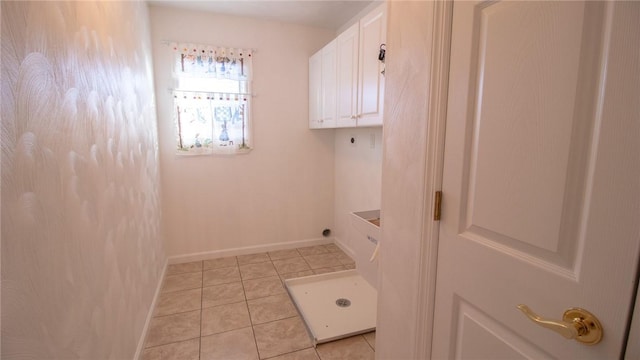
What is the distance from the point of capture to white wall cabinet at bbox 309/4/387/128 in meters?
2.10

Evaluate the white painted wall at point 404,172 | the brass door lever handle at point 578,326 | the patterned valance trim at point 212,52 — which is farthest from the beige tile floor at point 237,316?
the patterned valance trim at point 212,52

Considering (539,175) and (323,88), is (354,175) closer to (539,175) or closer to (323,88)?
(323,88)

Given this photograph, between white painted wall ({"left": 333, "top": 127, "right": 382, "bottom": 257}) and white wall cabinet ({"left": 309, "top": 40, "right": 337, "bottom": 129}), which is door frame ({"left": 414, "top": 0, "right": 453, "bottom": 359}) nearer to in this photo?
white painted wall ({"left": 333, "top": 127, "right": 382, "bottom": 257})

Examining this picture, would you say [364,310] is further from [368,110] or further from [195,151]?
[195,151]

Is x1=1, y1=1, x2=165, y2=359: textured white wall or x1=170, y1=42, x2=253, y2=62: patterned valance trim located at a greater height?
x1=170, y1=42, x2=253, y2=62: patterned valance trim

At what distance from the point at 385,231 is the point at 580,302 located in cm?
75

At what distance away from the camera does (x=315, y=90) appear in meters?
3.25

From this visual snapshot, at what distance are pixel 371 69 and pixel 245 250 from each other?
2371mm

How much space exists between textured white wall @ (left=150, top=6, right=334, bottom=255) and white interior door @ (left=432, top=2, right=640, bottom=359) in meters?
2.62

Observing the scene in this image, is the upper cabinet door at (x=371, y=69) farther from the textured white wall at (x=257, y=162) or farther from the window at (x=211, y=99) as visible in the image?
the window at (x=211, y=99)

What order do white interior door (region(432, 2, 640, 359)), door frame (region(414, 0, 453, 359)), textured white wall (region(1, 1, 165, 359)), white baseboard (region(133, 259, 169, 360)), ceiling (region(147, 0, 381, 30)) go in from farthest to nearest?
ceiling (region(147, 0, 381, 30))
white baseboard (region(133, 259, 169, 360))
door frame (region(414, 0, 453, 359))
textured white wall (region(1, 1, 165, 359))
white interior door (region(432, 2, 640, 359))

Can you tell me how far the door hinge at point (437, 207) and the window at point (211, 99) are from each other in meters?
2.59

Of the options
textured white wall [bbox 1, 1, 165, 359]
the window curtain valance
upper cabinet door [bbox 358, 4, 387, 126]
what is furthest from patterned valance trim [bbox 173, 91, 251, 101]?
upper cabinet door [bbox 358, 4, 387, 126]

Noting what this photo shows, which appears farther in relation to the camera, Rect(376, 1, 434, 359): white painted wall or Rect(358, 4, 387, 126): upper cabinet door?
Rect(358, 4, 387, 126): upper cabinet door
